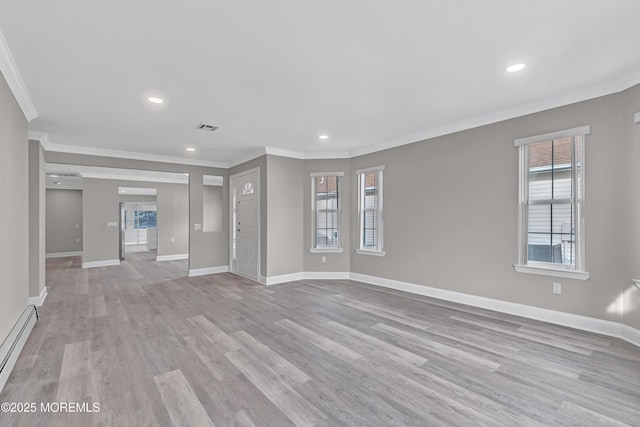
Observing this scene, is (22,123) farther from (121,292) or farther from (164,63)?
(121,292)

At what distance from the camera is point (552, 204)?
3.52 m

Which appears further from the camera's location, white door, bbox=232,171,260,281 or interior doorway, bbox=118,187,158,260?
interior doorway, bbox=118,187,158,260

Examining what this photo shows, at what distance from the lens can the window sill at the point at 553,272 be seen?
3.26 m

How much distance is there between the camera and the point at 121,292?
525 cm

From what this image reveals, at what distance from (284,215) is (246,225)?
1.05 metres

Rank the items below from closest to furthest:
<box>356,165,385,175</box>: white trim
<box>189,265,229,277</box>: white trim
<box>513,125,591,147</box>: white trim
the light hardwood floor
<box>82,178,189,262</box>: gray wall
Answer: the light hardwood floor < <box>513,125,591,147</box>: white trim < <box>356,165,385,175</box>: white trim < <box>189,265,229,277</box>: white trim < <box>82,178,189,262</box>: gray wall

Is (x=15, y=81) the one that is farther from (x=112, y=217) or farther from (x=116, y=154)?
(x=112, y=217)

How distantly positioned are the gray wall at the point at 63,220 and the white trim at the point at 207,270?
692 cm

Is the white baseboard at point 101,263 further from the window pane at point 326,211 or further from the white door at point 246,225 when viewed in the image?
the window pane at point 326,211

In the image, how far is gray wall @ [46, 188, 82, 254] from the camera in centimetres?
1012

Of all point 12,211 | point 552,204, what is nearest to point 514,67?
point 552,204

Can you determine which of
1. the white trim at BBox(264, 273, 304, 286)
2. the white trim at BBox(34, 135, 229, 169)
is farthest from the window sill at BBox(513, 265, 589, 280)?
the white trim at BBox(34, 135, 229, 169)

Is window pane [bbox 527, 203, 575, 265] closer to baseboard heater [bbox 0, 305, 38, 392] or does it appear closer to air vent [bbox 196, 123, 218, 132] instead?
air vent [bbox 196, 123, 218, 132]

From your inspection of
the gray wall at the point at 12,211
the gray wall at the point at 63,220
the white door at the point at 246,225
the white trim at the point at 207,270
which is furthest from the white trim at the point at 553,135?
the gray wall at the point at 63,220
